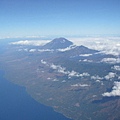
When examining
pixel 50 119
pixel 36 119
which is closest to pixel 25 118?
pixel 36 119

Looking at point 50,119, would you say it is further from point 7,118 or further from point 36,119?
point 7,118

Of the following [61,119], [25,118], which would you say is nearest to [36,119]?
[25,118]

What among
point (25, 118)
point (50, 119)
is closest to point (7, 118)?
point (25, 118)

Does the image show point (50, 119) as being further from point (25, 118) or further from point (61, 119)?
point (25, 118)

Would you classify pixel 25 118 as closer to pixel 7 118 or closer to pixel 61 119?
pixel 7 118
